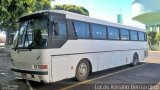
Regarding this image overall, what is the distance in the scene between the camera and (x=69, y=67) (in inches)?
368

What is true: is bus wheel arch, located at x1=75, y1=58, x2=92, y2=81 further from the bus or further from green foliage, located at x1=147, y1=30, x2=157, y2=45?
green foliage, located at x1=147, y1=30, x2=157, y2=45

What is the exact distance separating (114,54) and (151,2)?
181ft

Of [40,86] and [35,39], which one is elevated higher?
[35,39]

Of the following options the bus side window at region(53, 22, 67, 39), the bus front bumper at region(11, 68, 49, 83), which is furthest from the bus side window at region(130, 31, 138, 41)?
the bus front bumper at region(11, 68, 49, 83)

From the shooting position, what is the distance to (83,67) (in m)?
10.4

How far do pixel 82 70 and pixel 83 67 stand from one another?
15cm

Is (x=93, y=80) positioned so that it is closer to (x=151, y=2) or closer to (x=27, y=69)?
(x=27, y=69)

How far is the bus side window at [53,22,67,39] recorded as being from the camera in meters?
8.82

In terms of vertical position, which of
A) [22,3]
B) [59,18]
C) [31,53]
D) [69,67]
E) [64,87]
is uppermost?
[22,3]

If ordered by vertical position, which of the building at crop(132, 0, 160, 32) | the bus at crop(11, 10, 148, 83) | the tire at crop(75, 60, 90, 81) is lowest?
the tire at crop(75, 60, 90, 81)

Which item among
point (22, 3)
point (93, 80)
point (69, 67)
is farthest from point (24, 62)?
point (22, 3)

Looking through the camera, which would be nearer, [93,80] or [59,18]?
[59,18]

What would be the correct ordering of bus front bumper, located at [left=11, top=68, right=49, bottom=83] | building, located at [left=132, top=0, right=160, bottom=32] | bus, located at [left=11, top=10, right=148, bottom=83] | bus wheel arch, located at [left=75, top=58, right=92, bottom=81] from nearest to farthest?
bus front bumper, located at [left=11, top=68, right=49, bottom=83], bus, located at [left=11, top=10, right=148, bottom=83], bus wheel arch, located at [left=75, top=58, right=92, bottom=81], building, located at [left=132, top=0, right=160, bottom=32]

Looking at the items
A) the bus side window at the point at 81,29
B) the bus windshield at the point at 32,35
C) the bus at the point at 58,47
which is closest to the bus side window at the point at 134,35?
the bus at the point at 58,47
